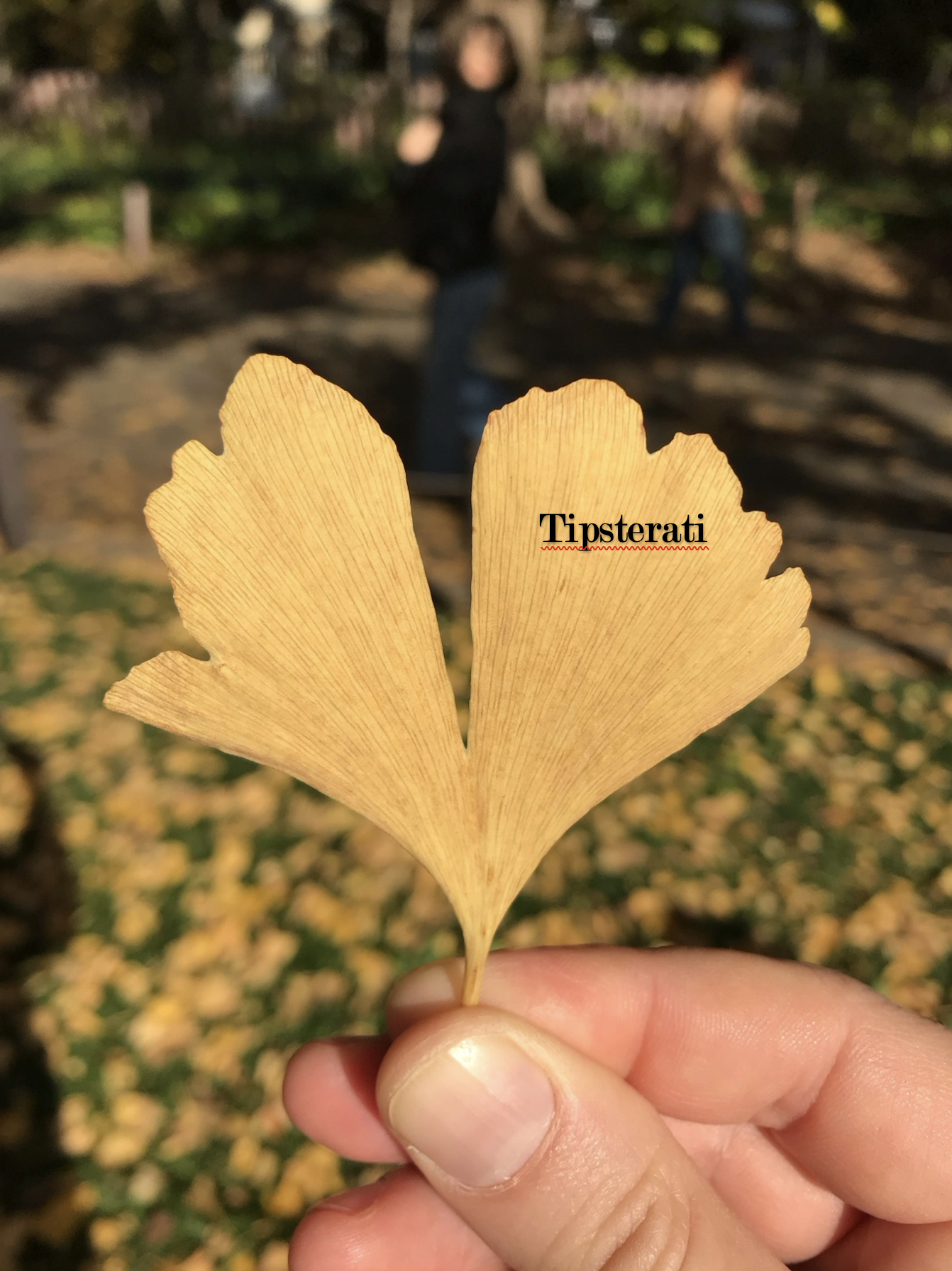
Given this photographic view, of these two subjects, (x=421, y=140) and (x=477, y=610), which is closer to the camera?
(x=477, y=610)

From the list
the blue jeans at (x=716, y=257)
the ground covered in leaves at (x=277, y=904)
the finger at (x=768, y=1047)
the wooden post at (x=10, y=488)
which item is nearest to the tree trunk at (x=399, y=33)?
the blue jeans at (x=716, y=257)

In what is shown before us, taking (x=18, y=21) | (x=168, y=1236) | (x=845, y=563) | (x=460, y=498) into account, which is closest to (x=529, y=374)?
(x=460, y=498)

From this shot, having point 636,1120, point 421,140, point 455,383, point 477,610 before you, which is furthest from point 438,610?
point 477,610

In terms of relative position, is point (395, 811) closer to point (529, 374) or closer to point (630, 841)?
point (630, 841)

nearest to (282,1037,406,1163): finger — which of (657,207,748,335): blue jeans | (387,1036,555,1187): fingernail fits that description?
(387,1036,555,1187): fingernail

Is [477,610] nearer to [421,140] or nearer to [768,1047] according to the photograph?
[768,1047]

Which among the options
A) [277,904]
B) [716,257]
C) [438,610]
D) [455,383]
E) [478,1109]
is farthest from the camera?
[716,257]

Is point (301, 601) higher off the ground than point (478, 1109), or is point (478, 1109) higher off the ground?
point (301, 601)
